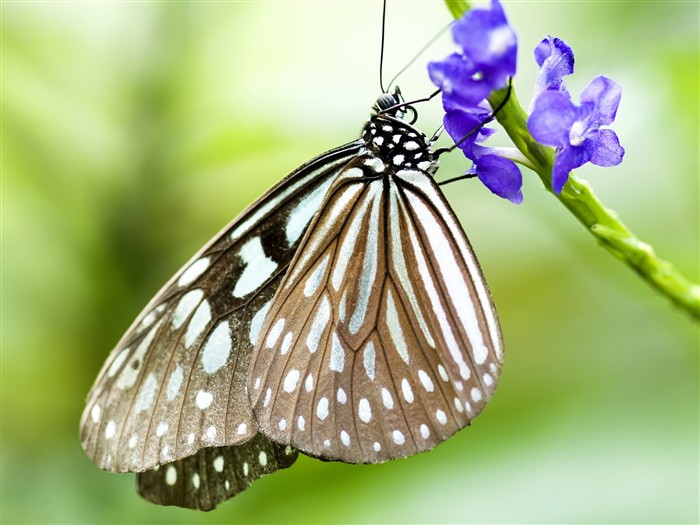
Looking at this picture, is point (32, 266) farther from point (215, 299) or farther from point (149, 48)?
point (215, 299)

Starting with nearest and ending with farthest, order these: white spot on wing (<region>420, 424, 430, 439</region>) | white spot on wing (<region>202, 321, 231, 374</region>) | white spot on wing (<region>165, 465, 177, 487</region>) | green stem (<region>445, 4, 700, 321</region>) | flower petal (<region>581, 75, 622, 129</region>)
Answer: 1. green stem (<region>445, 4, 700, 321</region>)
2. flower petal (<region>581, 75, 622, 129</region>)
3. white spot on wing (<region>420, 424, 430, 439</region>)
4. white spot on wing (<region>202, 321, 231, 374</region>)
5. white spot on wing (<region>165, 465, 177, 487</region>)

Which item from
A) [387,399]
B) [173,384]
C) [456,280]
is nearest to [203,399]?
[173,384]

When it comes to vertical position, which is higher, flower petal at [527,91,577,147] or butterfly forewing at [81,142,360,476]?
butterfly forewing at [81,142,360,476]

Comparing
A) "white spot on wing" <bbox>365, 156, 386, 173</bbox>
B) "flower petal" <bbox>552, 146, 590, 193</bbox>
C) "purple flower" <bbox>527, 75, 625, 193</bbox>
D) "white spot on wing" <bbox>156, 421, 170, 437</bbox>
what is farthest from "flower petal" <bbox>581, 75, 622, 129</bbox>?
"white spot on wing" <bbox>156, 421, 170, 437</bbox>

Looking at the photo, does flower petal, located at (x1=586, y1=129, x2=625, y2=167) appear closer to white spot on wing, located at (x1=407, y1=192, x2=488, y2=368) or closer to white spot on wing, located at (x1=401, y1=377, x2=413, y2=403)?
white spot on wing, located at (x1=407, y1=192, x2=488, y2=368)

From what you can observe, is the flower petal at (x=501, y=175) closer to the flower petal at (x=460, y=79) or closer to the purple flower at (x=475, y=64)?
the purple flower at (x=475, y=64)

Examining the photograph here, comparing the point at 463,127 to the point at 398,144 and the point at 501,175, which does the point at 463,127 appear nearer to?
the point at 501,175
